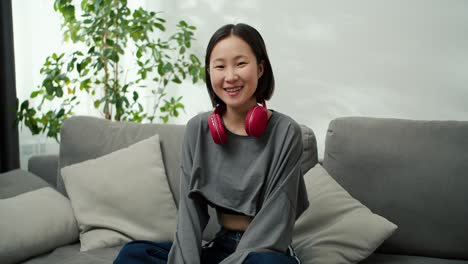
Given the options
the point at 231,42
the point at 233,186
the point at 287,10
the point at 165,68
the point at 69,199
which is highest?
the point at 287,10

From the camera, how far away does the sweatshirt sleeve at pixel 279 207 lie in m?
1.37

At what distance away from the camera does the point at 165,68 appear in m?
2.95

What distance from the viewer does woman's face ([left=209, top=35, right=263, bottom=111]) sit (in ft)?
4.81

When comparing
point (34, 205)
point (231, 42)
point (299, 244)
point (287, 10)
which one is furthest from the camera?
point (287, 10)

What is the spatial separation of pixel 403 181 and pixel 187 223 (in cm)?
89

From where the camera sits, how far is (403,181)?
72.4 inches

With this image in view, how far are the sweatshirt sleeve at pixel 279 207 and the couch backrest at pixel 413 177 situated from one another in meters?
0.50

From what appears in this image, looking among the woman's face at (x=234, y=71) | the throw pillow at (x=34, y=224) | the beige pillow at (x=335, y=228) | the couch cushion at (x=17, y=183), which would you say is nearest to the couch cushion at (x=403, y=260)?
the beige pillow at (x=335, y=228)

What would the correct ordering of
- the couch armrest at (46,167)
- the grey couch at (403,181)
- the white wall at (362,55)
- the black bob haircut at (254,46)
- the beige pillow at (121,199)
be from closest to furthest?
the black bob haircut at (254,46) < the grey couch at (403,181) < the beige pillow at (121,199) < the couch armrest at (46,167) < the white wall at (362,55)

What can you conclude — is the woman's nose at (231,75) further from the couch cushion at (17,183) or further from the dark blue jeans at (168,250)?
the couch cushion at (17,183)

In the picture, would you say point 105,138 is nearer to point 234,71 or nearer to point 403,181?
point 234,71

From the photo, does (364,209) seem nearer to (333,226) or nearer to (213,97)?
A: (333,226)

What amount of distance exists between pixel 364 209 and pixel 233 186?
0.57 metres

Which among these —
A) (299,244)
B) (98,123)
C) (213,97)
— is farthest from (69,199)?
(299,244)
